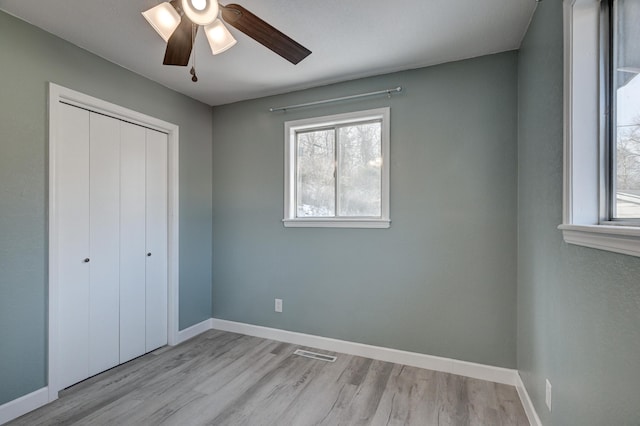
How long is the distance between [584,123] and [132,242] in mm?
3157

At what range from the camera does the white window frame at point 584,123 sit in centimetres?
118

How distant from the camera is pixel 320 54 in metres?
2.33

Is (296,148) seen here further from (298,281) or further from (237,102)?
(298,281)

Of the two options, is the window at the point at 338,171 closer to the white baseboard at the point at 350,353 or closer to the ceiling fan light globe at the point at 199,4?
the white baseboard at the point at 350,353

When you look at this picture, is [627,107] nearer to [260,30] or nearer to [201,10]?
[260,30]

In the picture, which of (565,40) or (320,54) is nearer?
(565,40)

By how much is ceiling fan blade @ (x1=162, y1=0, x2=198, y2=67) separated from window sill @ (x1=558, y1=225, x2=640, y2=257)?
1938mm

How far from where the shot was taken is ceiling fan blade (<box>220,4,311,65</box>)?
1.41 meters

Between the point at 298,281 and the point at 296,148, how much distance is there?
4.44 ft

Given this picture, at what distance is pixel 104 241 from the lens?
8.04ft

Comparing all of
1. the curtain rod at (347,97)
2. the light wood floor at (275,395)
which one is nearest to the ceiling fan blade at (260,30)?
the curtain rod at (347,97)

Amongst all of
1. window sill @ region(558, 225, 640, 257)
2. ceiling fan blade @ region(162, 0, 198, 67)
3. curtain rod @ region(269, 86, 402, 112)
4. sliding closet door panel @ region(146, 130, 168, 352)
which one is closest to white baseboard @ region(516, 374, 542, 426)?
window sill @ region(558, 225, 640, 257)

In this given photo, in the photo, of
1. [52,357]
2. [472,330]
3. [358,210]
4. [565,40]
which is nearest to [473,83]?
[565,40]

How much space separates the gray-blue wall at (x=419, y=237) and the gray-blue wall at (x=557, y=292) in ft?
0.52
